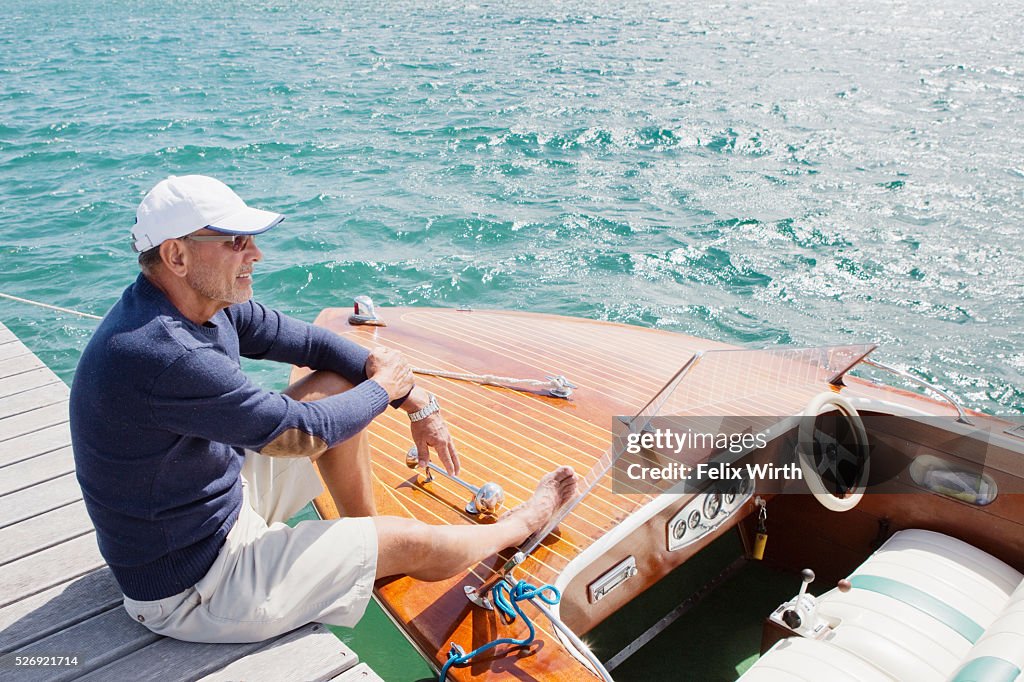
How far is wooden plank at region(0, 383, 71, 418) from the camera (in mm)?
3338

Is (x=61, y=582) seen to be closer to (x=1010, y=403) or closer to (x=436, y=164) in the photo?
(x=1010, y=403)

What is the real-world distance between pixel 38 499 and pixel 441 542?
1517mm

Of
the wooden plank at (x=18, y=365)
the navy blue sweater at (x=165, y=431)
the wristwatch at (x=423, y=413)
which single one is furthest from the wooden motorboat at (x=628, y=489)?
the wooden plank at (x=18, y=365)

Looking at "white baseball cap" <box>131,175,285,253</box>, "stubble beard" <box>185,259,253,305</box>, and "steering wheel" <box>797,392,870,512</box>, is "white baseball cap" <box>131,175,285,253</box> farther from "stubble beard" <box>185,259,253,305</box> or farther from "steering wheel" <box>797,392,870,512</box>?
"steering wheel" <box>797,392,870,512</box>

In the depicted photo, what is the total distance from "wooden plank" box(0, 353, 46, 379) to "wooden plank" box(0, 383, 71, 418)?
8.7 inches

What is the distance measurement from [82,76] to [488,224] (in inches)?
463

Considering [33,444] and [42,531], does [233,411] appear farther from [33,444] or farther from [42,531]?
[33,444]

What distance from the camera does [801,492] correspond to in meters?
3.21

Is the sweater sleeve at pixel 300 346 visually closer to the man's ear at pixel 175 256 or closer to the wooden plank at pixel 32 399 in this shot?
the man's ear at pixel 175 256

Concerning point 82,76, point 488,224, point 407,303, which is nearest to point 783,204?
point 488,224

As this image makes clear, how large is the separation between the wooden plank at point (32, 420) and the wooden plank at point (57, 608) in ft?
3.42

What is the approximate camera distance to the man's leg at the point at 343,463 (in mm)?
2365

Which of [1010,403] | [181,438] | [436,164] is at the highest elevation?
[181,438]

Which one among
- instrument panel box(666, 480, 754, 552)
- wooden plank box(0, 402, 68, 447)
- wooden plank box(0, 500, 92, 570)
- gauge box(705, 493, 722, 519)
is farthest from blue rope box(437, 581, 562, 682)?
wooden plank box(0, 402, 68, 447)
